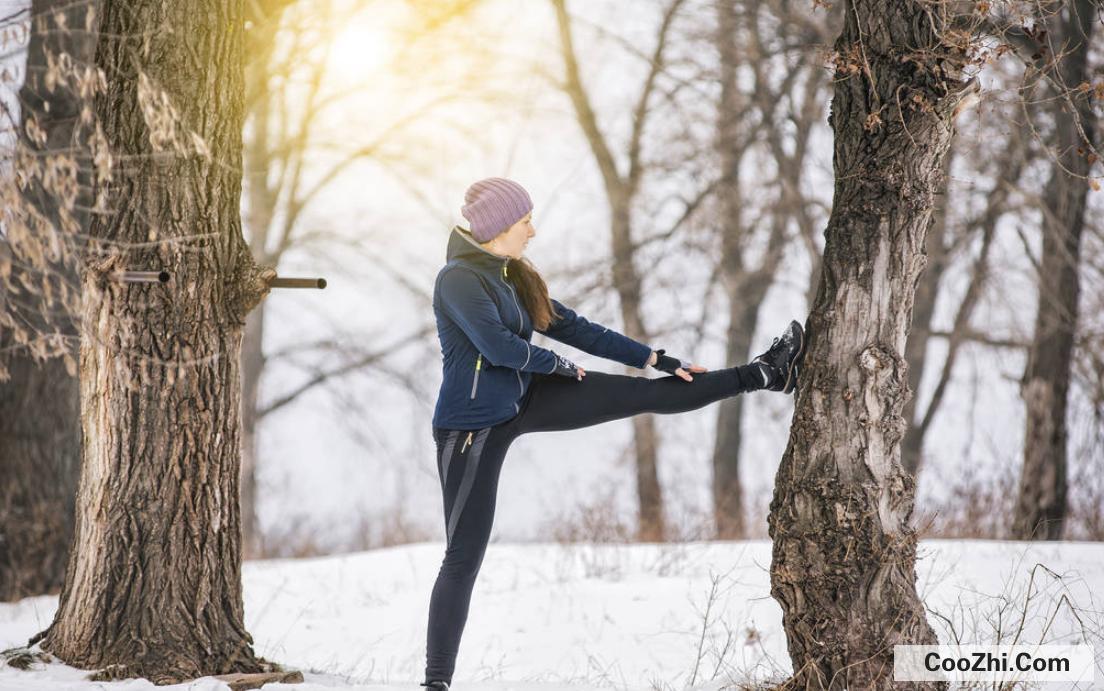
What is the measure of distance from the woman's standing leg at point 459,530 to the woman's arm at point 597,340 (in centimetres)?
69

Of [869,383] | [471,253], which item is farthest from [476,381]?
[869,383]

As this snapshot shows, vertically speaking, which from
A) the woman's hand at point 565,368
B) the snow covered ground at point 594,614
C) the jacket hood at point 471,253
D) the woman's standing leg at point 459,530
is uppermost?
the jacket hood at point 471,253

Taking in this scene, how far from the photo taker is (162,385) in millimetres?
4883

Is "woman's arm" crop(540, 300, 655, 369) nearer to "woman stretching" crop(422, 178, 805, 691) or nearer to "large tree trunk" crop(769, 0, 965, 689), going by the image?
"woman stretching" crop(422, 178, 805, 691)

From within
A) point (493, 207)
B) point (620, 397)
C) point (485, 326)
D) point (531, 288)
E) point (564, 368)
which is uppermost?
Answer: point (493, 207)

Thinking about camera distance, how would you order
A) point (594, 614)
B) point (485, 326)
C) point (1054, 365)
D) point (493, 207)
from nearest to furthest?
point (485, 326) → point (493, 207) → point (594, 614) → point (1054, 365)

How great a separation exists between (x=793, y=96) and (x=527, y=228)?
971cm

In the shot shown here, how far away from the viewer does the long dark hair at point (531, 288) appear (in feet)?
15.4

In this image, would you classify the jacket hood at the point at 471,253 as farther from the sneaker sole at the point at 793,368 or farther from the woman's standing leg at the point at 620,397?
the sneaker sole at the point at 793,368

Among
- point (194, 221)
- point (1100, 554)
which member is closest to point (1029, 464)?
point (1100, 554)

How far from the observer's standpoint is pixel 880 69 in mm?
4324

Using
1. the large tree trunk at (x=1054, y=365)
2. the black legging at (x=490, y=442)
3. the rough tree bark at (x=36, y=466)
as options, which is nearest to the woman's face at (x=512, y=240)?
the black legging at (x=490, y=442)

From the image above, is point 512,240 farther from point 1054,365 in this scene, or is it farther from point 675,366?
point 1054,365

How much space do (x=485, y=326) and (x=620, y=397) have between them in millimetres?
671
